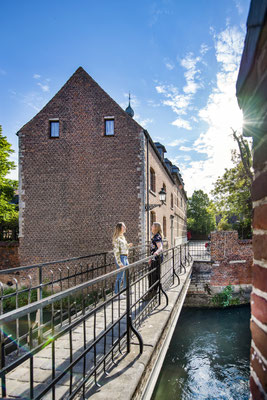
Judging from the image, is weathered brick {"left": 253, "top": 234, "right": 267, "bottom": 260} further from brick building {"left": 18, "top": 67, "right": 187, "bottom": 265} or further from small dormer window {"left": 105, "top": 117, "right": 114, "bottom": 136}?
small dormer window {"left": 105, "top": 117, "right": 114, "bottom": 136}

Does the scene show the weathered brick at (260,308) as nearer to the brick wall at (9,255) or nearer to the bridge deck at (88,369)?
the bridge deck at (88,369)

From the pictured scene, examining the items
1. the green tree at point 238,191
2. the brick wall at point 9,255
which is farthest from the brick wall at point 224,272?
the brick wall at point 9,255

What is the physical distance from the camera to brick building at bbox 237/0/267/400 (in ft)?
2.85

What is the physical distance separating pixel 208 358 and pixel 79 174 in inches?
370

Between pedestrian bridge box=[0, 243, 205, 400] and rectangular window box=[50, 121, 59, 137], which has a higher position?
rectangular window box=[50, 121, 59, 137]

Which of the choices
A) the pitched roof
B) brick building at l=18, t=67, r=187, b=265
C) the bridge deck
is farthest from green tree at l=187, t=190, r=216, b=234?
the bridge deck

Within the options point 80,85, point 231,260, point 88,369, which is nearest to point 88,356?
point 88,369

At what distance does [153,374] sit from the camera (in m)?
3.03

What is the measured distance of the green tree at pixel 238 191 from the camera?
17547 mm

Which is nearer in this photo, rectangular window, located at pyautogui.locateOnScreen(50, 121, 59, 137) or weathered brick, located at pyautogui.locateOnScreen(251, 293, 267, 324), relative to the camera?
weathered brick, located at pyautogui.locateOnScreen(251, 293, 267, 324)

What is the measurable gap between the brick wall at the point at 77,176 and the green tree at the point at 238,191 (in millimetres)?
9563

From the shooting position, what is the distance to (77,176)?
40.0 feet

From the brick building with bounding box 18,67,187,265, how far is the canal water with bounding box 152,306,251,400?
184 inches

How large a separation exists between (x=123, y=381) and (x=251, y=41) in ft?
9.42
